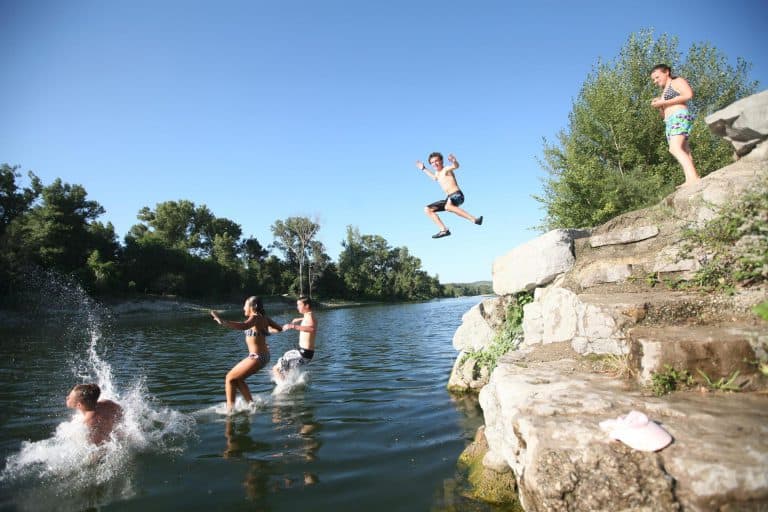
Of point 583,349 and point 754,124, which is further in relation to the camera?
point 754,124

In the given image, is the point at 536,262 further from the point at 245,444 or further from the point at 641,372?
the point at 245,444

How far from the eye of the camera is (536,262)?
7.66m

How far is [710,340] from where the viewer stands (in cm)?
354

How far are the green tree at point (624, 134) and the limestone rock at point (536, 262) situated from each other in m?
8.32

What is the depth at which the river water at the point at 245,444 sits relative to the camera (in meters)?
4.60

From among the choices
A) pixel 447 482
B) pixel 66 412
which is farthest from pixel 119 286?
pixel 447 482

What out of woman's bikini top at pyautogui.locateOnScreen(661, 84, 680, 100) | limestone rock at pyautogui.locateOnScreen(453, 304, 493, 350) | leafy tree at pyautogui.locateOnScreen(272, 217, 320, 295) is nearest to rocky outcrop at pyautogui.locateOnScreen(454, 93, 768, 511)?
woman's bikini top at pyautogui.locateOnScreen(661, 84, 680, 100)

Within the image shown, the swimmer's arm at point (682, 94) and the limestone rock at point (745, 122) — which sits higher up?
the swimmer's arm at point (682, 94)

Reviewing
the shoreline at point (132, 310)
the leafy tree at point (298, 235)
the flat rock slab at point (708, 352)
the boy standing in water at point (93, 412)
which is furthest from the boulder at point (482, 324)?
the leafy tree at point (298, 235)

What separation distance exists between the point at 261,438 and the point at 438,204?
5.88 meters

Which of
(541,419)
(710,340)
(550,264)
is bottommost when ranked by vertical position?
(541,419)

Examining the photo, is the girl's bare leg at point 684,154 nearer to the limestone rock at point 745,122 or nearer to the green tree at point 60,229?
A: the limestone rock at point 745,122

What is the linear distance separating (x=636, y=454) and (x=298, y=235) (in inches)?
3141

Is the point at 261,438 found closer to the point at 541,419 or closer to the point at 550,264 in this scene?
the point at 541,419
